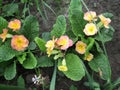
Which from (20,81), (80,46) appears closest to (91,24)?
(80,46)

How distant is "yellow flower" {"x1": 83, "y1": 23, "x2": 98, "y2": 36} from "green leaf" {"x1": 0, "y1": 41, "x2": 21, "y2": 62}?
0.40m

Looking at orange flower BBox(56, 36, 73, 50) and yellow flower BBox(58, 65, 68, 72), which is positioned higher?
orange flower BBox(56, 36, 73, 50)

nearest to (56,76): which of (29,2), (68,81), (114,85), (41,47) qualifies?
(68,81)

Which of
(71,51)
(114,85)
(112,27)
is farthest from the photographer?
(112,27)

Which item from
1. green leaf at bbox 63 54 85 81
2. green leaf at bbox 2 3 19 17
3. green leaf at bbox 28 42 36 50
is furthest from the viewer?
green leaf at bbox 2 3 19 17

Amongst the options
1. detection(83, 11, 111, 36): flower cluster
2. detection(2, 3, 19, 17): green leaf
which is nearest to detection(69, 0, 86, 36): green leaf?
detection(83, 11, 111, 36): flower cluster

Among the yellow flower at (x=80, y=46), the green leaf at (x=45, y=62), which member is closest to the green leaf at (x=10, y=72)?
the green leaf at (x=45, y=62)

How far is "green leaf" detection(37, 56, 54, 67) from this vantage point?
6.18 feet

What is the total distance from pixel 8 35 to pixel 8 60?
0.14 m

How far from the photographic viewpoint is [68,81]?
77.1 inches

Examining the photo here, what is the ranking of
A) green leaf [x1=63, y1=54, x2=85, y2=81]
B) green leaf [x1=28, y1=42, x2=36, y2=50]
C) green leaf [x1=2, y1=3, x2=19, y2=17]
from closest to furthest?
green leaf [x1=63, y1=54, x2=85, y2=81] < green leaf [x1=28, y1=42, x2=36, y2=50] < green leaf [x1=2, y1=3, x2=19, y2=17]

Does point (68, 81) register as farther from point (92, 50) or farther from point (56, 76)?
point (92, 50)

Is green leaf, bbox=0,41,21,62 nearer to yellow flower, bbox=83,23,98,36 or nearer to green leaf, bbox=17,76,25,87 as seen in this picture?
green leaf, bbox=17,76,25,87

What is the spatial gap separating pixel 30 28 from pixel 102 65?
1.51ft
